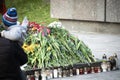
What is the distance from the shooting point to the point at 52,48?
28.6 feet

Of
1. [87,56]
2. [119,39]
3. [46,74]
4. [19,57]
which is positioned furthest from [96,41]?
[19,57]

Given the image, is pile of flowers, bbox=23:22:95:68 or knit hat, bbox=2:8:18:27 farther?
pile of flowers, bbox=23:22:95:68

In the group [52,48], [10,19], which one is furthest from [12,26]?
[52,48]

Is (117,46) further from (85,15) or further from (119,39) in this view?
(85,15)

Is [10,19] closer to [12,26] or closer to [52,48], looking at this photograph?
[12,26]

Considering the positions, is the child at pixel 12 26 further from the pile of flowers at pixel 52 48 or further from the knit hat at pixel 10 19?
the pile of flowers at pixel 52 48

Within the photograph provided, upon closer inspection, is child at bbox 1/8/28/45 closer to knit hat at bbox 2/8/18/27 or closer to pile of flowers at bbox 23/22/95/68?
knit hat at bbox 2/8/18/27

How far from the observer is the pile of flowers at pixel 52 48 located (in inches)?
338

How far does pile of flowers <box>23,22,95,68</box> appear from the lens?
859cm

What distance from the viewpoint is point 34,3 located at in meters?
21.5

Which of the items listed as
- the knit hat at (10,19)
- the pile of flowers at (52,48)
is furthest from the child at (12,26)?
the pile of flowers at (52,48)

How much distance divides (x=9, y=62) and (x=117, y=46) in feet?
23.6

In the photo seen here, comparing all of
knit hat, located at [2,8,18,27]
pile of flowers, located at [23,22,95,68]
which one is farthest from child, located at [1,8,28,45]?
pile of flowers, located at [23,22,95,68]

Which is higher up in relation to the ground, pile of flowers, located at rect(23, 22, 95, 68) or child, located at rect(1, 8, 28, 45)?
child, located at rect(1, 8, 28, 45)
